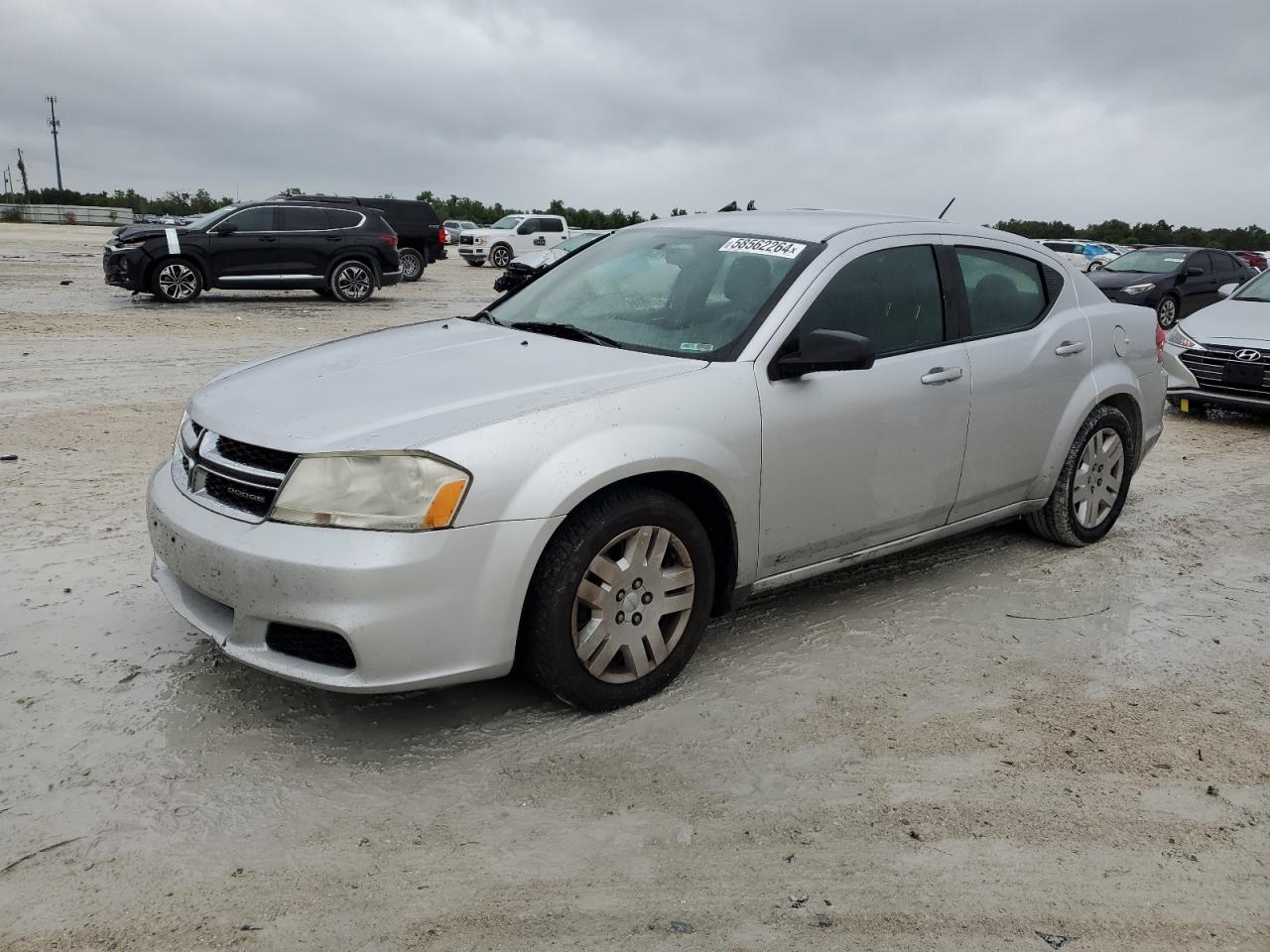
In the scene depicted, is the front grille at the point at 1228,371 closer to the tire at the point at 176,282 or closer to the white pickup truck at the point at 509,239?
the tire at the point at 176,282

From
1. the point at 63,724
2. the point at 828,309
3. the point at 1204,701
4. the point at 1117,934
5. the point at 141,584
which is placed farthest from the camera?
the point at 141,584

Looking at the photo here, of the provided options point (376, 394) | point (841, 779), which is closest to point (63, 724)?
point (376, 394)

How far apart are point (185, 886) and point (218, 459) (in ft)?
4.29

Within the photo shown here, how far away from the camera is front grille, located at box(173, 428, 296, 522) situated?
3225mm

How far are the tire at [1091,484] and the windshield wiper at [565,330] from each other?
94.5 inches

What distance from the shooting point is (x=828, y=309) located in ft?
13.4

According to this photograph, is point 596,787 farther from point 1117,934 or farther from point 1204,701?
point 1204,701

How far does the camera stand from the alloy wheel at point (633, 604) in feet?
11.2


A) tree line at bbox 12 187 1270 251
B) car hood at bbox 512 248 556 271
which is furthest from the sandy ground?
tree line at bbox 12 187 1270 251

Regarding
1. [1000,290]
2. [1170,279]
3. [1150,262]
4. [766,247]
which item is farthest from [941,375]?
[1150,262]

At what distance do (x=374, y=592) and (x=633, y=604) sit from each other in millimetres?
872

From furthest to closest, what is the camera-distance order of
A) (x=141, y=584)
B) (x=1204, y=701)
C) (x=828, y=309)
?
(x=141, y=584), (x=828, y=309), (x=1204, y=701)

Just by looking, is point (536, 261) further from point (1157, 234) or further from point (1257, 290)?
point (1157, 234)

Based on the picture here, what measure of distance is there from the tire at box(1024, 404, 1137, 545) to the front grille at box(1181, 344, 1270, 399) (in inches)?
159
